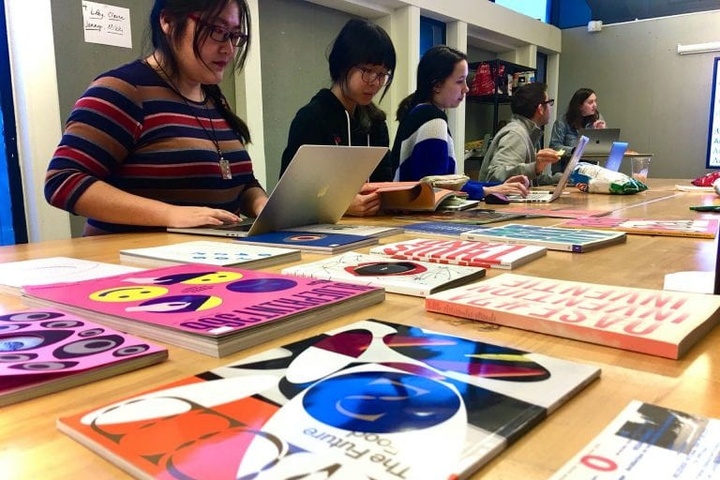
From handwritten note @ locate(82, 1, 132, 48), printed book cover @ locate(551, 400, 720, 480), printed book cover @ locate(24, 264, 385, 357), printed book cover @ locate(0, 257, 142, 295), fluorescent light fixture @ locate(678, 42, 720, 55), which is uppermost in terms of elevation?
fluorescent light fixture @ locate(678, 42, 720, 55)

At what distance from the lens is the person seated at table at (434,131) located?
2.00 m

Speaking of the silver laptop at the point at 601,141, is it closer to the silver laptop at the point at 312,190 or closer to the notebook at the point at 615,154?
the notebook at the point at 615,154

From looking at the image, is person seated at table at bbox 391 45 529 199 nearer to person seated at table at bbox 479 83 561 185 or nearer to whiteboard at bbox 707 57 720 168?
person seated at table at bbox 479 83 561 185

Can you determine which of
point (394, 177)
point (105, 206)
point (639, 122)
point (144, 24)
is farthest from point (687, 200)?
point (639, 122)

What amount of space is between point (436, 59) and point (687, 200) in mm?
1033

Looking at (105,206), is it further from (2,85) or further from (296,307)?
(2,85)

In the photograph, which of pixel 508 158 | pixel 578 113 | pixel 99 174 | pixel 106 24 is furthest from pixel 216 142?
pixel 578 113

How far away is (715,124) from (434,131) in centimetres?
404

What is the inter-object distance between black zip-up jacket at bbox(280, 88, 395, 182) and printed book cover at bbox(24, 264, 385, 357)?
1039 mm

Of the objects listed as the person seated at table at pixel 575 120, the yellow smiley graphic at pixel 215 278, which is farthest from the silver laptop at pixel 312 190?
the person seated at table at pixel 575 120

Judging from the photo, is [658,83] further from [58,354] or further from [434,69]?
[58,354]

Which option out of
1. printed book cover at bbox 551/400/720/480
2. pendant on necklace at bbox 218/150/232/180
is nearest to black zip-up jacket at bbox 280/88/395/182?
pendant on necklace at bbox 218/150/232/180

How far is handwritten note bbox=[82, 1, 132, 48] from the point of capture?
7.54ft

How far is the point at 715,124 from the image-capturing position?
4867mm
